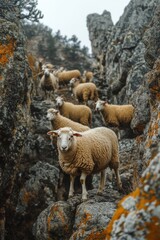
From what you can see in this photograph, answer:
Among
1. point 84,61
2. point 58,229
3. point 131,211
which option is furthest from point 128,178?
point 84,61

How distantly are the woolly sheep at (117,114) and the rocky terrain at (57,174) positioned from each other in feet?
2.13

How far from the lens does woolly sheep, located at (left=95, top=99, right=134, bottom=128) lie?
17.3 m

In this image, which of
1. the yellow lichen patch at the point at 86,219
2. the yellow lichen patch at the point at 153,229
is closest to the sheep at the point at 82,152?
the yellow lichen patch at the point at 86,219

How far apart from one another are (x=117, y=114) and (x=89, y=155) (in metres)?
8.60

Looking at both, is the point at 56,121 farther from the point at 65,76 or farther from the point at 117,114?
the point at 65,76

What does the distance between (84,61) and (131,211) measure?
50.2m

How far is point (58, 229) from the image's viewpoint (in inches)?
342

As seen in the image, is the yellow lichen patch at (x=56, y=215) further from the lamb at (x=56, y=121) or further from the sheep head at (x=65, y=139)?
the lamb at (x=56, y=121)

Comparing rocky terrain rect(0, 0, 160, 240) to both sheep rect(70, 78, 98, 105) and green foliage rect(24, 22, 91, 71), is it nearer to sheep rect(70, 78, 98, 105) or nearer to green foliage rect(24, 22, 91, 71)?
sheep rect(70, 78, 98, 105)

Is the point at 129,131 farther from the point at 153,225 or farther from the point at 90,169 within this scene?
the point at 153,225

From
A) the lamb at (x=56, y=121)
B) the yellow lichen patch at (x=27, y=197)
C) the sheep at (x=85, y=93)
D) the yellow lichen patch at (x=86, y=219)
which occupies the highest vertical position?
the sheep at (x=85, y=93)

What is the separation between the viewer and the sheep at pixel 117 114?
17.4 metres

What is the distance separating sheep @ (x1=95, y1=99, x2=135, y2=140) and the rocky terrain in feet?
2.04

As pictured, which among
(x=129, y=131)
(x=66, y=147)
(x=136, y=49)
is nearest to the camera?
(x=66, y=147)
